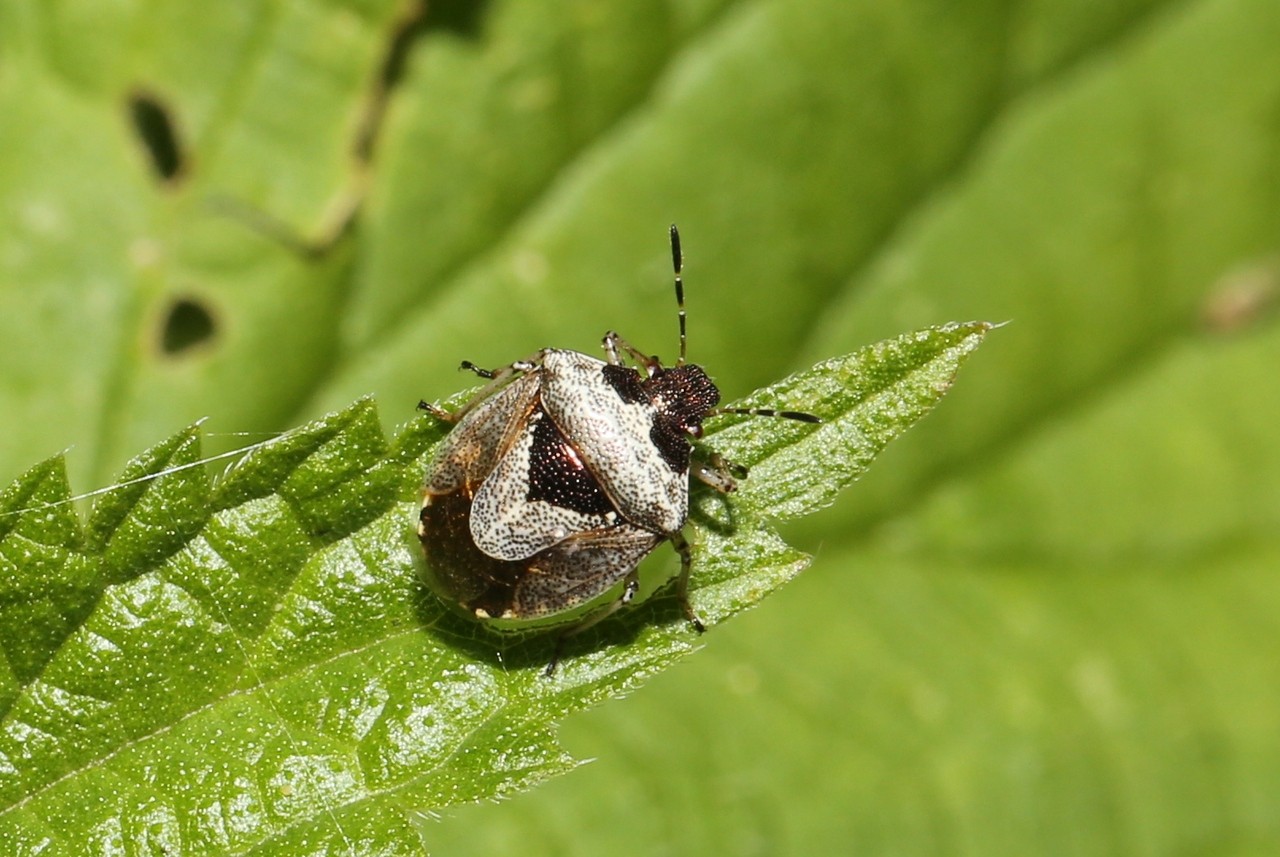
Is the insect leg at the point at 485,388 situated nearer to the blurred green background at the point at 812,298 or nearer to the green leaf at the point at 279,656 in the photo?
the green leaf at the point at 279,656

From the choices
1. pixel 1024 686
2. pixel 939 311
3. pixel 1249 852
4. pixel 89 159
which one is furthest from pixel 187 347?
pixel 1249 852

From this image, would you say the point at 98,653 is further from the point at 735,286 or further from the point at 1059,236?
the point at 1059,236

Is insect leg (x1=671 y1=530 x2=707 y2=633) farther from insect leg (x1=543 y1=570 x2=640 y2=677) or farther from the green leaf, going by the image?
insect leg (x1=543 y1=570 x2=640 y2=677)

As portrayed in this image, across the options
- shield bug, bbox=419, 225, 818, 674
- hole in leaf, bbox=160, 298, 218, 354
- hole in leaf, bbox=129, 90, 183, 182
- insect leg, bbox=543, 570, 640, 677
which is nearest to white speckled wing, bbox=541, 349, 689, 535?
shield bug, bbox=419, 225, 818, 674

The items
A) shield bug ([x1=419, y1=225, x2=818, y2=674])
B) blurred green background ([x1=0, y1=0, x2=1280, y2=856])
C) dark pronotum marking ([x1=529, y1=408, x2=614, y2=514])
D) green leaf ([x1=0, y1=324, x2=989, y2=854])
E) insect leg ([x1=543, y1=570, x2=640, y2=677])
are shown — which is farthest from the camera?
blurred green background ([x1=0, y1=0, x2=1280, y2=856])

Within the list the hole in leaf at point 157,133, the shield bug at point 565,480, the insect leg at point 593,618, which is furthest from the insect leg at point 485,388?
the hole in leaf at point 157,133

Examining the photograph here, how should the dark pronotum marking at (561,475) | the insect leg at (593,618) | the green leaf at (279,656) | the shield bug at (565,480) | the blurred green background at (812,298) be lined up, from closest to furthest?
1. the green leaf at (279,656)
2. the insect leg at (593,618)
3. the shield bug at (565,480)
4. the dark pronotum marking at (561,475)
5. the blurred green background at (812,298)
